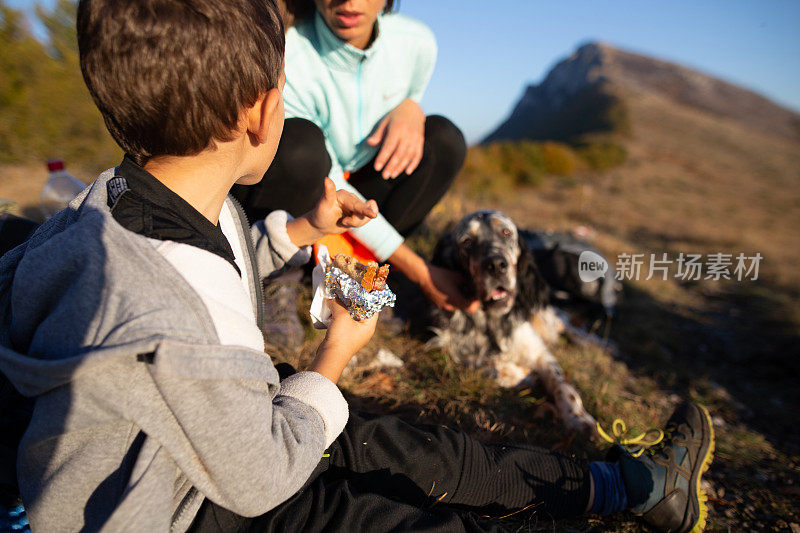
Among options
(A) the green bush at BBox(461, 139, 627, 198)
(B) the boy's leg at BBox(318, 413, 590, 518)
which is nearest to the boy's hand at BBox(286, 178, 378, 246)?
(B) the boy's leg at BBox(318, 413, 590, 518)

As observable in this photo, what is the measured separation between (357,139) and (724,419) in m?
3.10

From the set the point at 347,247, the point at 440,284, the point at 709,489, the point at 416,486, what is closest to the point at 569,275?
the point at 440,284

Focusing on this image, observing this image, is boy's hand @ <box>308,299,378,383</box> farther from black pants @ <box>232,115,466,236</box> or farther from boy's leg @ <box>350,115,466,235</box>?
boy's leg @ <box>350,115,466,235</box>

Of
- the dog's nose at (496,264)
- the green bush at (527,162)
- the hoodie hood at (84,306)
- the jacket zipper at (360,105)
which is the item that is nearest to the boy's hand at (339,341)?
the hoodie hood at (84,306)

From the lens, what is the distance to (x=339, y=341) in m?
1.54

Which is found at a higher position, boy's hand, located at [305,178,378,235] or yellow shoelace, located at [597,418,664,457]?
boy's hand, located at [305,178,378,235]

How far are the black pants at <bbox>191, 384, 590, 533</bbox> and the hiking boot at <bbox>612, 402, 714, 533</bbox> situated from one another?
0.22 m

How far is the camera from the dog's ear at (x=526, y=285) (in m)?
3.04

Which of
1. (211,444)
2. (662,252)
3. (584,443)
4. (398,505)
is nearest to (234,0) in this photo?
(211,444)

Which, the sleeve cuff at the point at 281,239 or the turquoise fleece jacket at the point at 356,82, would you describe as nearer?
the sleeve cuff at the point at 281,239

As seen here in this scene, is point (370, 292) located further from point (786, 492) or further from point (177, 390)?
Answer: point (786, 492)

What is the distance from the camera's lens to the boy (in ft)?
3.11

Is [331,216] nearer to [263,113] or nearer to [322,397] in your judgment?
[263,113]

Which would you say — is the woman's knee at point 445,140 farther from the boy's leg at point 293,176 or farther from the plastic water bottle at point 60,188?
the plastic water bottle at point 60,188
